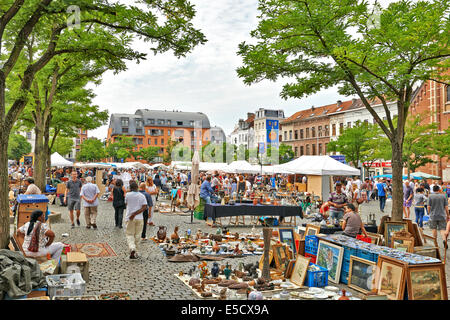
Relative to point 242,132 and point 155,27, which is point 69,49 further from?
point 242,132

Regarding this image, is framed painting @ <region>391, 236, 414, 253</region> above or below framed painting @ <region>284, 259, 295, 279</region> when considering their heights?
above

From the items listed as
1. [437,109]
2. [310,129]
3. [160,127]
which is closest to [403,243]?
[437,109]

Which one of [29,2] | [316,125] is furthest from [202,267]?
[316,125]

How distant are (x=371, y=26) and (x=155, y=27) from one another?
5.86m

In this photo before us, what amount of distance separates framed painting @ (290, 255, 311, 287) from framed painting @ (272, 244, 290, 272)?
61 cm

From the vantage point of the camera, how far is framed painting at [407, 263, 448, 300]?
5852mm

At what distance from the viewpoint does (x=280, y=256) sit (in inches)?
322

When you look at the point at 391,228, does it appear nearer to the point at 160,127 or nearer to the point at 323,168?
the point at 323,168

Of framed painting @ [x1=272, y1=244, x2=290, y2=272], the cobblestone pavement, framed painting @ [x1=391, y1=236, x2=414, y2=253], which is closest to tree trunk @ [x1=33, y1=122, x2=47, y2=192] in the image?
the cobblestone pavement

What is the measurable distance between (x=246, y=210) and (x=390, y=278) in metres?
8.27

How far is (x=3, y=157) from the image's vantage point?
6.71 meters

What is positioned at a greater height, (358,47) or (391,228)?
Result: (358,47)

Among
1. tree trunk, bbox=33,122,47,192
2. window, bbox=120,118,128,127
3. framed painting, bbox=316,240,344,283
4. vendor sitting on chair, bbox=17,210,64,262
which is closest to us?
vendor sitting on chair, bbox=17,210,64,262

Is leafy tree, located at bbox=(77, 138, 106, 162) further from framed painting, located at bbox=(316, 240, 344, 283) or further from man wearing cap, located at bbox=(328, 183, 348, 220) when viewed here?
framed painting, located at bbox=(316, 240, 344, 283)
